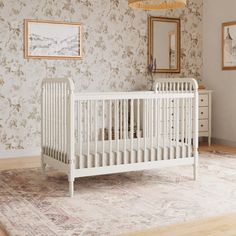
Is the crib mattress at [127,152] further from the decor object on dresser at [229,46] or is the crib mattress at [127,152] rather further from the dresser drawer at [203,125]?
the decor object on dresser at [229,46]

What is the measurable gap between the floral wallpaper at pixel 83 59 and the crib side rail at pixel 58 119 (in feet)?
3.51

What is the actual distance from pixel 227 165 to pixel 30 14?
2.80m

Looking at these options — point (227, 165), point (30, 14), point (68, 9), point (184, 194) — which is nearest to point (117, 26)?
point (68, 9)

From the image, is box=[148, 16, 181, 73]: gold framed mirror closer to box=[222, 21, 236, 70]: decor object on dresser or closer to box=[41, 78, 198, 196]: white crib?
box=[222, 21, 236, 70]: decor object on dresser

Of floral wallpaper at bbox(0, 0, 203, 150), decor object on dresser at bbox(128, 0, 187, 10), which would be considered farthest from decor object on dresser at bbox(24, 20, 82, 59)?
decor object on dresser at bbox(128, 0, 187, 10)

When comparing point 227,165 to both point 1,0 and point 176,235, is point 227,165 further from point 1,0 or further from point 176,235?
point 1,0

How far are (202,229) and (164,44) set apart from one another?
3786mm

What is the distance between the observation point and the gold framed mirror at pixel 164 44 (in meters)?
6.02

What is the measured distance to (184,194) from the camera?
359cm

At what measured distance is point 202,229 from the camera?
8.96 ft

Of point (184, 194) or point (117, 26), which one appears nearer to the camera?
point (184, 194)

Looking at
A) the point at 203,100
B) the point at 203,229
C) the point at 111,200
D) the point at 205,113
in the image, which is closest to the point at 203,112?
the point at 205,113

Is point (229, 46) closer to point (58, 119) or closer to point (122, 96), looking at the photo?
point (122, 96)

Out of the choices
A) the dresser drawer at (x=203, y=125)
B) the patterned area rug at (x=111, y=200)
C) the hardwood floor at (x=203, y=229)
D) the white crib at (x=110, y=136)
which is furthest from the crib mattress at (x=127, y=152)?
the dresser drawer at (x=203, y=125)
